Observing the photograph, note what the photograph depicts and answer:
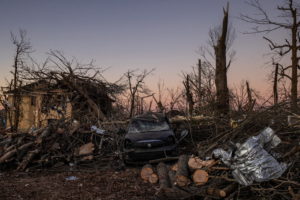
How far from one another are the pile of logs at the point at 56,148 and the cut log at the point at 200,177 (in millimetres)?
5308

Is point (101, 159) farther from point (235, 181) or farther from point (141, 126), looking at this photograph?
point (235, 181)

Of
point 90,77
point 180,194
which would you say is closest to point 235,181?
point 180,194

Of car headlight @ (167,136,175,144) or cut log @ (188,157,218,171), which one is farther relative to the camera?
car headlight @ (167,136,175,144)

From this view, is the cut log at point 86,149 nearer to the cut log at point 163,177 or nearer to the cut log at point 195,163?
the cut log at point 163,177

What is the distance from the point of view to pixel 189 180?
19.9 feet

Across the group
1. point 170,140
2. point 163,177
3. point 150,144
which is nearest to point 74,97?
point 150,144

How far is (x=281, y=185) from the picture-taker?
15.4ft

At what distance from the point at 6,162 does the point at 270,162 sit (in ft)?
30.9

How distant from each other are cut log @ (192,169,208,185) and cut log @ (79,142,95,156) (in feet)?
18.4

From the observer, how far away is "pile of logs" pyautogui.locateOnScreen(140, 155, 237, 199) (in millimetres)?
5059

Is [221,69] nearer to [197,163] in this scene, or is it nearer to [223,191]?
[197,163]

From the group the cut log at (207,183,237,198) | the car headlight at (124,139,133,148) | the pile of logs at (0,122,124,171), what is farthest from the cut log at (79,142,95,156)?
the cut log at (207,183,237,198)

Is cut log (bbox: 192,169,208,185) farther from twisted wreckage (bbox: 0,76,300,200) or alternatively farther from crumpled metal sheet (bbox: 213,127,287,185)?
crumpled metal sheet (bbox: 213,127,287,185)

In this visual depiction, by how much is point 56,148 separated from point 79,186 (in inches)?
142
